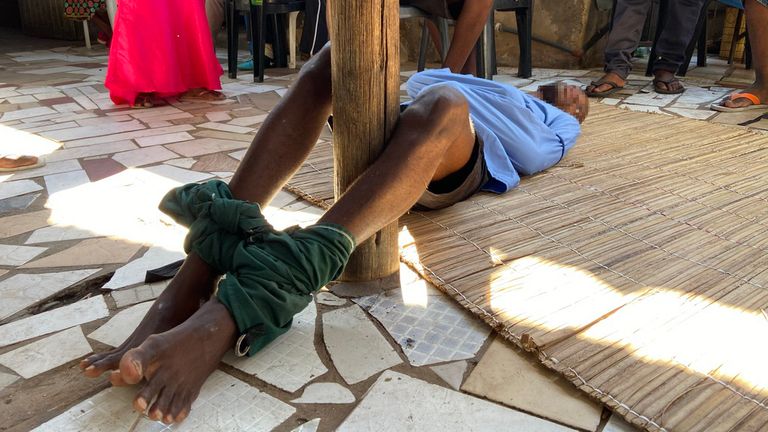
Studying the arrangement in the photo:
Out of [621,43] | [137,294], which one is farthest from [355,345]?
[621,43]

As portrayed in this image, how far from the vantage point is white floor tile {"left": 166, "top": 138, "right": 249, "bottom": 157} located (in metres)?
2.83

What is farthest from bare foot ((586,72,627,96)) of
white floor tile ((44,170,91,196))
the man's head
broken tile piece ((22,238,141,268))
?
broken tile piece ((22,238,141,268))

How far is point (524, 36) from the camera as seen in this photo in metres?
4.73

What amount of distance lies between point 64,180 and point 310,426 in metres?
1.80

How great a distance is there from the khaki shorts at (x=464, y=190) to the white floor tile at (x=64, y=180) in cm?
135

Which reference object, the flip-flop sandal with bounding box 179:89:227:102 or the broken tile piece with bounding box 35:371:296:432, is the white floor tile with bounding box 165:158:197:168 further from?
the broken tile piece with bounding box 35:371:296:432

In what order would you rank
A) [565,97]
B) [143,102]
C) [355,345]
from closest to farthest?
[355,345] < [565,97] < [143,102]

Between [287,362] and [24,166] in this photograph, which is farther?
[24,166]

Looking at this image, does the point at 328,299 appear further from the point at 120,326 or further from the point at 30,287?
the point at 30,287

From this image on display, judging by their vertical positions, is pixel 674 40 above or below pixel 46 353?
above

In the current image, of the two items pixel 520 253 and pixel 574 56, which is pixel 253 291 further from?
pixel 574 56

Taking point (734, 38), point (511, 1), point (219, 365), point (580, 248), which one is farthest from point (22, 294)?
point (734, 38)

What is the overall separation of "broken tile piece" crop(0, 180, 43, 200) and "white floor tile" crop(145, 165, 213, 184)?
0.42 meters

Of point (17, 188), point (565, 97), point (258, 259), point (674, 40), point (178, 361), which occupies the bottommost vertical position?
point (17, 188)
